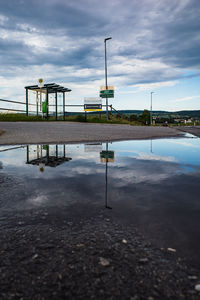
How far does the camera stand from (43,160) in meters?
4.70

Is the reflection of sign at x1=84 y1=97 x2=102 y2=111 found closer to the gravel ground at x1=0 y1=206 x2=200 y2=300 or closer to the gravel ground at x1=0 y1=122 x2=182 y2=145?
the gravel ground at x1=0 y1=122 x2=182 y2=145

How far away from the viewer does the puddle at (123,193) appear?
1.83 metres

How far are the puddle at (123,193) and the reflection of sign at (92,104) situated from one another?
24.2 meters

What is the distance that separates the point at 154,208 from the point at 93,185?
1006mm

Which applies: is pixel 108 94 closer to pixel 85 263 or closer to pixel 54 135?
pixel 54 135

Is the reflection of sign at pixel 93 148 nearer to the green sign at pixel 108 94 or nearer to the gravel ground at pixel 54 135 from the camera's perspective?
the gravel ground at pixel 54 135

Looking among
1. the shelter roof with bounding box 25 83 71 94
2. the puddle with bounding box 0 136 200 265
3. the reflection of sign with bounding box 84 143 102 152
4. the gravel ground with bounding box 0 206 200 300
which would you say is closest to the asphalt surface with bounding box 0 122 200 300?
the gravel ground with bounding box 0 206 200 300

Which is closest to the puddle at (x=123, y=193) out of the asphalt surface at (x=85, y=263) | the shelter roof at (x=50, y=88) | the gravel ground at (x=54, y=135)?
the asphalt surface at (x=85, y=263)

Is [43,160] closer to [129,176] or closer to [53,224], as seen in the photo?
[129,176]

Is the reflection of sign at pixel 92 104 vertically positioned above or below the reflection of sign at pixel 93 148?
above

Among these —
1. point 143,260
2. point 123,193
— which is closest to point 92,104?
point 123,193

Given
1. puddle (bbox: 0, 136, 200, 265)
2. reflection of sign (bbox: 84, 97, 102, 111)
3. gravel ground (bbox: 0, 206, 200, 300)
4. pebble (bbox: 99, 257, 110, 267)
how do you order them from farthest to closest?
reflection of sign (bbox: 84, 97, 102, 111)
puddle (bbox: 0, 136, 200, 265)
pebble (bbox: 99, 257, 110, 267)
gravel ground (bbox: 0, 206, 200, 300)

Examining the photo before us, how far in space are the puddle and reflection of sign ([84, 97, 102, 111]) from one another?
951 inches

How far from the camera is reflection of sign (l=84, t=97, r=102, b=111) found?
28.0 m
